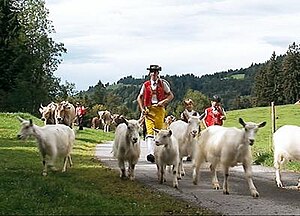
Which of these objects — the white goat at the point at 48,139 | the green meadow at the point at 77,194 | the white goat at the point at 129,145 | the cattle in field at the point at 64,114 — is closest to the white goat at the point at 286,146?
the white goat at the point at 129,145

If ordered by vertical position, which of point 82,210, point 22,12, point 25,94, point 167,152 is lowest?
point 82,210

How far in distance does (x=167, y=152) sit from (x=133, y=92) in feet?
572

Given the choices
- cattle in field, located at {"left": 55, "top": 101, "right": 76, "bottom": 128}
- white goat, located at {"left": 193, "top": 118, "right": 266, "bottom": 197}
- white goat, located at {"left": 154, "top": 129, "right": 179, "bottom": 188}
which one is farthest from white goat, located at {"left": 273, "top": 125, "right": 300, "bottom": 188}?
cattle in field, located at {"left": 55, "top": 101, "right": 76, "bottom": 128}

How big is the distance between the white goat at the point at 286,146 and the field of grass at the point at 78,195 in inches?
132

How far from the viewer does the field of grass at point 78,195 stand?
9156 millimetres

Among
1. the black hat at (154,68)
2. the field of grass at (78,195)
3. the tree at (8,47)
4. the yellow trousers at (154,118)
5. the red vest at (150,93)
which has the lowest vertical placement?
the field of grass at (78,195)

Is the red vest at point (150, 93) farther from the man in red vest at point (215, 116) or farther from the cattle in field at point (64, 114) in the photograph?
the cattle in field at point (64, 114)

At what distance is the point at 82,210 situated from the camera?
9047 millimetres

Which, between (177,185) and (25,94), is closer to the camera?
(177,185)

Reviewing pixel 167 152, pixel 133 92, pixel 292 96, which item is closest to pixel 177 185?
pixel 167 152

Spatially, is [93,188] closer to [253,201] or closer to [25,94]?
[253,201]

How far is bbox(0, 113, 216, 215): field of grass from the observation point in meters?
9.16

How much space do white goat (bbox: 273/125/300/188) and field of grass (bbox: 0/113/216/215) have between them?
11.0ft

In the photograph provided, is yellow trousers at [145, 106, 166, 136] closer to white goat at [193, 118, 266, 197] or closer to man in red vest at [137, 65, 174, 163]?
man in red vest at [137, 65, 174, 163]
